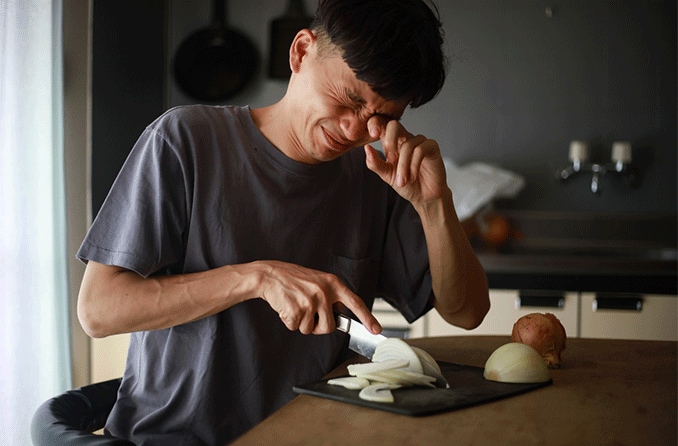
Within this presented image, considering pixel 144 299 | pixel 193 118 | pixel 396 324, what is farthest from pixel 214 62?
pixel 144 299

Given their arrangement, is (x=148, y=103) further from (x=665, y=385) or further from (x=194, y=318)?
(x=665, y=385)

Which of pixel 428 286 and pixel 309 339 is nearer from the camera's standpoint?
pixel 309 339

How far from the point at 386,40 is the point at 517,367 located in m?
0.51

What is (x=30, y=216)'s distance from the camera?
7.59 feet

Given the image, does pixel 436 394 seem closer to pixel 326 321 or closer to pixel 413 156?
pixel 326 321

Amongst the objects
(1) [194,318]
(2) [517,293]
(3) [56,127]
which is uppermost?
(3) [56,127]

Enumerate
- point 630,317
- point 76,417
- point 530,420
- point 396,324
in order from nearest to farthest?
point 530,420
point 76,417
point 630,317
point 396,324

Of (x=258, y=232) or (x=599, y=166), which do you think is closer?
(x=258, y=232)

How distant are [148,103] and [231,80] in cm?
41

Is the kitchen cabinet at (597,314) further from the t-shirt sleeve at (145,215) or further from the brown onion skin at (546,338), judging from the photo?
the t-shirt sleeve at (145,215)

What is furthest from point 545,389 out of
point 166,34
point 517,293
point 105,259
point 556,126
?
point 166,34

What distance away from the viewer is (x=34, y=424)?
39.3 inches

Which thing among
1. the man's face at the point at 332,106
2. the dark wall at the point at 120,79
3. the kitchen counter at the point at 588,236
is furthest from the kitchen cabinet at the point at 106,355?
the man's face at the point at 332,106

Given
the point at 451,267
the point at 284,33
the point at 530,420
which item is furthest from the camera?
the point at 284,33
